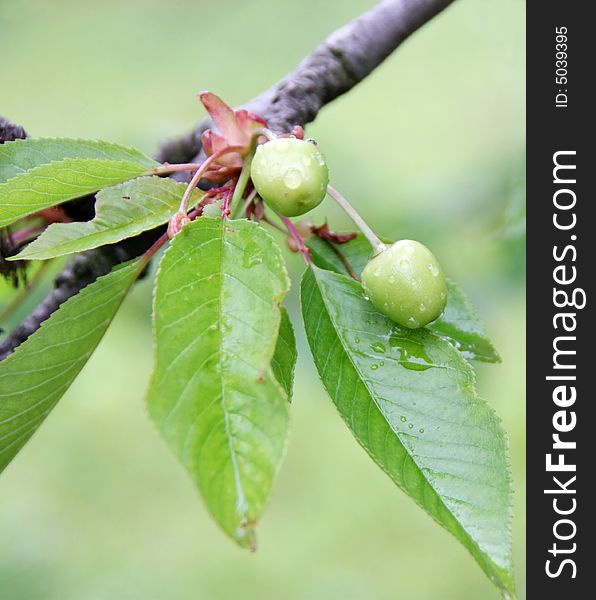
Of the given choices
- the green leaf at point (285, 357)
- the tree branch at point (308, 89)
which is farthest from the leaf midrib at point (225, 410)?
the tree branch at point (308, 89)

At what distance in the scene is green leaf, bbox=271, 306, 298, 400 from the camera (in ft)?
2.26

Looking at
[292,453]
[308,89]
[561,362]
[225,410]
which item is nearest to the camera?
[225,410]

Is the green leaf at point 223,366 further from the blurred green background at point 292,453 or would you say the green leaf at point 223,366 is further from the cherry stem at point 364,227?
the blurred green background at point 292,453

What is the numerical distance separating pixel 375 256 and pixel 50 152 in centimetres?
33

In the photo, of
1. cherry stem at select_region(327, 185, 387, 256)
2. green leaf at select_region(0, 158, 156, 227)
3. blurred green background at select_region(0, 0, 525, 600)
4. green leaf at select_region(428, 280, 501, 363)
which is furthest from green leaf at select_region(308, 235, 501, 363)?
blurred green background at select_region(0, 0, 525, 600)

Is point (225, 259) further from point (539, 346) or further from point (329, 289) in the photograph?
point (539, 346)

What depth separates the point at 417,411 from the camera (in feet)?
2.23

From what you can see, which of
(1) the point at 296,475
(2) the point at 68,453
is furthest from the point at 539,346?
(2) the point at 68,453

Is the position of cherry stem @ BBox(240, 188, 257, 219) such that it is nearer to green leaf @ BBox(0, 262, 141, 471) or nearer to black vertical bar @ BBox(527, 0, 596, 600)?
green leaf @ BBox(0, 262, 141, 471)

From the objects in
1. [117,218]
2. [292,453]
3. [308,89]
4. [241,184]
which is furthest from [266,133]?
[292,453]

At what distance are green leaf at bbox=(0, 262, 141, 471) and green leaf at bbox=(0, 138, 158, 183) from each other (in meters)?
0.11

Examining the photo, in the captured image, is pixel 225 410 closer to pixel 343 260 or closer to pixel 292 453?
pixel 343 260

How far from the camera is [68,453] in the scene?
249cm

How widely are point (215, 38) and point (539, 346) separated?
233 cm
